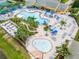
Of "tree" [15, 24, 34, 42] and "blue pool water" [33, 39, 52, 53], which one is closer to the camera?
"blue pool water" [33, 39, 52, 53]

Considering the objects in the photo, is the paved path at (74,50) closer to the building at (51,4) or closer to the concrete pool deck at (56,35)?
the concrete pool deck at (56,35)

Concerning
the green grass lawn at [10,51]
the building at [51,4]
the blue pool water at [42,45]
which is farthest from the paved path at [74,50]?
the building at [51,4]

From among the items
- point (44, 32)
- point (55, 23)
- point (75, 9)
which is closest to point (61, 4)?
point (75, 9)

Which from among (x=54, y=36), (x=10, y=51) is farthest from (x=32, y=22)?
(x=10, y=51)

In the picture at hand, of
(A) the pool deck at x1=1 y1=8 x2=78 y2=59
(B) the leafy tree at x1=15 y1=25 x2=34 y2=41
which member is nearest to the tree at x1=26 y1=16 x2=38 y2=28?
(A) the pool deck at x1=1 y1=8 x2=78 y2=59

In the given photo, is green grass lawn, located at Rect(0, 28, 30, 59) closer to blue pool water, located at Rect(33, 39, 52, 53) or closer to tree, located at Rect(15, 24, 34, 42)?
tree, located at Rect(15, 24, 34, 42)

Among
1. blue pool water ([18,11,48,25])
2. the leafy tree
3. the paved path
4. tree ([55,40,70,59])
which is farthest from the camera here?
blue pool water ([18,11,48,25])

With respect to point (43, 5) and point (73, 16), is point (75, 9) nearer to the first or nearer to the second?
point (73, 16)
